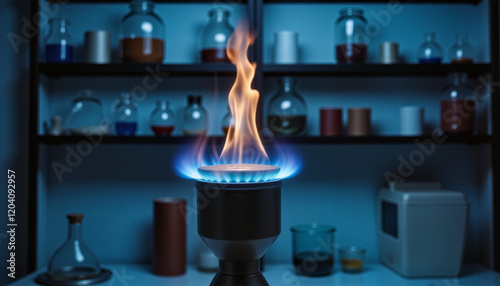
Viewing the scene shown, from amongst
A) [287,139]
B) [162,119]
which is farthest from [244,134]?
[162,119]

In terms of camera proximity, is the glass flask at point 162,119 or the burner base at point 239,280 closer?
the burner base at point 239,280

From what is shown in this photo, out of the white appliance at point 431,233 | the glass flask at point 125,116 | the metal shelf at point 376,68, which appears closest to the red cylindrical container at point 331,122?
the metal shelf at point 376,68

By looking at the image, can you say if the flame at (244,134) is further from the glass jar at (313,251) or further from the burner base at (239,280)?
the glass jar at (313,251)

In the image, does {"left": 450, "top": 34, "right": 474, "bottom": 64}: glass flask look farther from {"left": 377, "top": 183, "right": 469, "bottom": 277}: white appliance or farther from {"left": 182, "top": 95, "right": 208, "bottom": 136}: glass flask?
{"left": 182, "top": 95, "right": 208, "bottom": 136}: glass flask

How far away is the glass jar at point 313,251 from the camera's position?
4.74 feet

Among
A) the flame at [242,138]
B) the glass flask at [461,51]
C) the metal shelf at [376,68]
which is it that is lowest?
the flame at [242,138]

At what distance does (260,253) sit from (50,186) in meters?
1.19

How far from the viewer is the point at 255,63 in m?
1.47

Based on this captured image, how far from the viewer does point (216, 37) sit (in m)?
1.52

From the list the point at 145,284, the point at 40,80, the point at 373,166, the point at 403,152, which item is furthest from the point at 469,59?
the point at 40,80

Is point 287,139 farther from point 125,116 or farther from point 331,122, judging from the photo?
point 125,116

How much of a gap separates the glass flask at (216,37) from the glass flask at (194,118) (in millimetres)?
143

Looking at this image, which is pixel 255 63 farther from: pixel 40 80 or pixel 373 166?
pixel 40 80

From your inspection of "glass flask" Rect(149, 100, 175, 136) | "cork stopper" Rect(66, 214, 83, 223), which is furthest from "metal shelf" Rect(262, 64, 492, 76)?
"cork stopper" Rect(66, 214, 83, 223)
